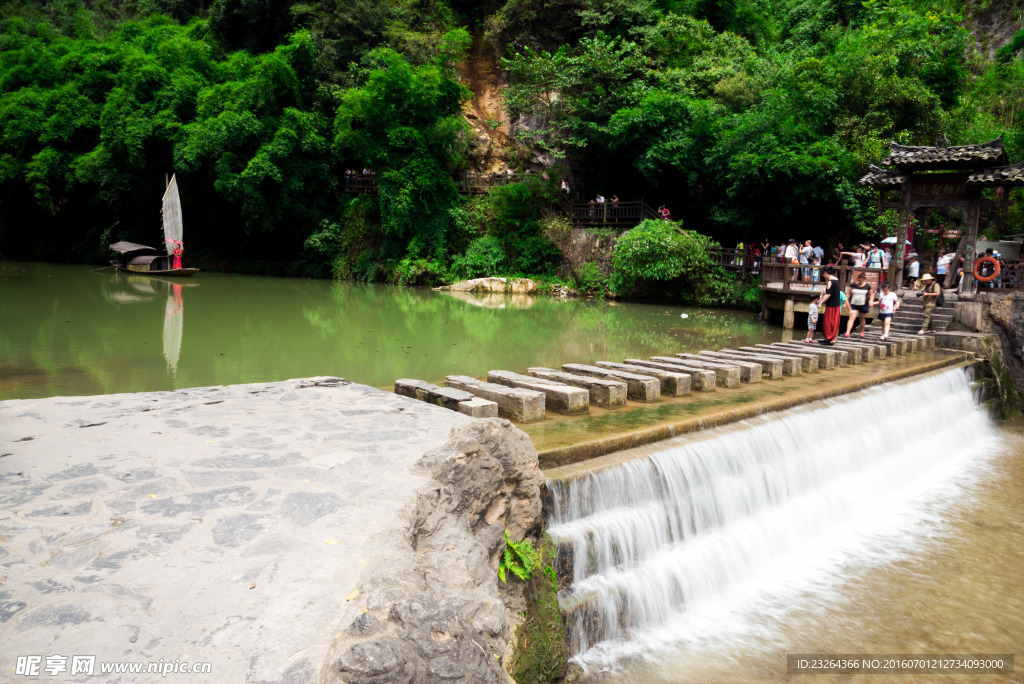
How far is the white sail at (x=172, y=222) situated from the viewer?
28.1 m

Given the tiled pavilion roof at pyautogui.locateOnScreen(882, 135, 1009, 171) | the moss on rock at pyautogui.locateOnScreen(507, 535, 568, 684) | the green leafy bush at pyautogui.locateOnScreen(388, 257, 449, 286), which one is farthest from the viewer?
the green leafy bush at pyautogui.locateOnScreen(388, 257, 449, 286)

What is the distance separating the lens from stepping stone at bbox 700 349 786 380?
9125 millimetres

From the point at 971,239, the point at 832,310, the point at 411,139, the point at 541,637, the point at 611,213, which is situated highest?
the point at 411,139

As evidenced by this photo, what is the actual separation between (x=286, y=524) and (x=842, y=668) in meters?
4.01

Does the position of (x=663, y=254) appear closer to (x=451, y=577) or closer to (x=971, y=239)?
(x=971, y=239)

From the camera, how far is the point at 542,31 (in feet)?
98.5

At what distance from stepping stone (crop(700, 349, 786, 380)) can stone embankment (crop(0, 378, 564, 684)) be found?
5680mm

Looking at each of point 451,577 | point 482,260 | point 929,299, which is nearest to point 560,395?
Result: point 451,577

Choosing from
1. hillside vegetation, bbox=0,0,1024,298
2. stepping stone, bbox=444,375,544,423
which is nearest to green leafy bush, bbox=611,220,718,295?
hillside vegetation, bbox=0,0,1024,298

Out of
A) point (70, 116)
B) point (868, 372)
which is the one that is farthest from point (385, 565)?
point (70, 116)

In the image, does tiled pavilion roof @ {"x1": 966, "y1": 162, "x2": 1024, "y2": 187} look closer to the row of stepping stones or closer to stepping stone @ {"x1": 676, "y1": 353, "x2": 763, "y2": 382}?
the row of stepping stones

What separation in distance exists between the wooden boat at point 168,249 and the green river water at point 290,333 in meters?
2.96

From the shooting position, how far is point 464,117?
31078 millimetres

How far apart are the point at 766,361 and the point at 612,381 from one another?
329 centimetres
